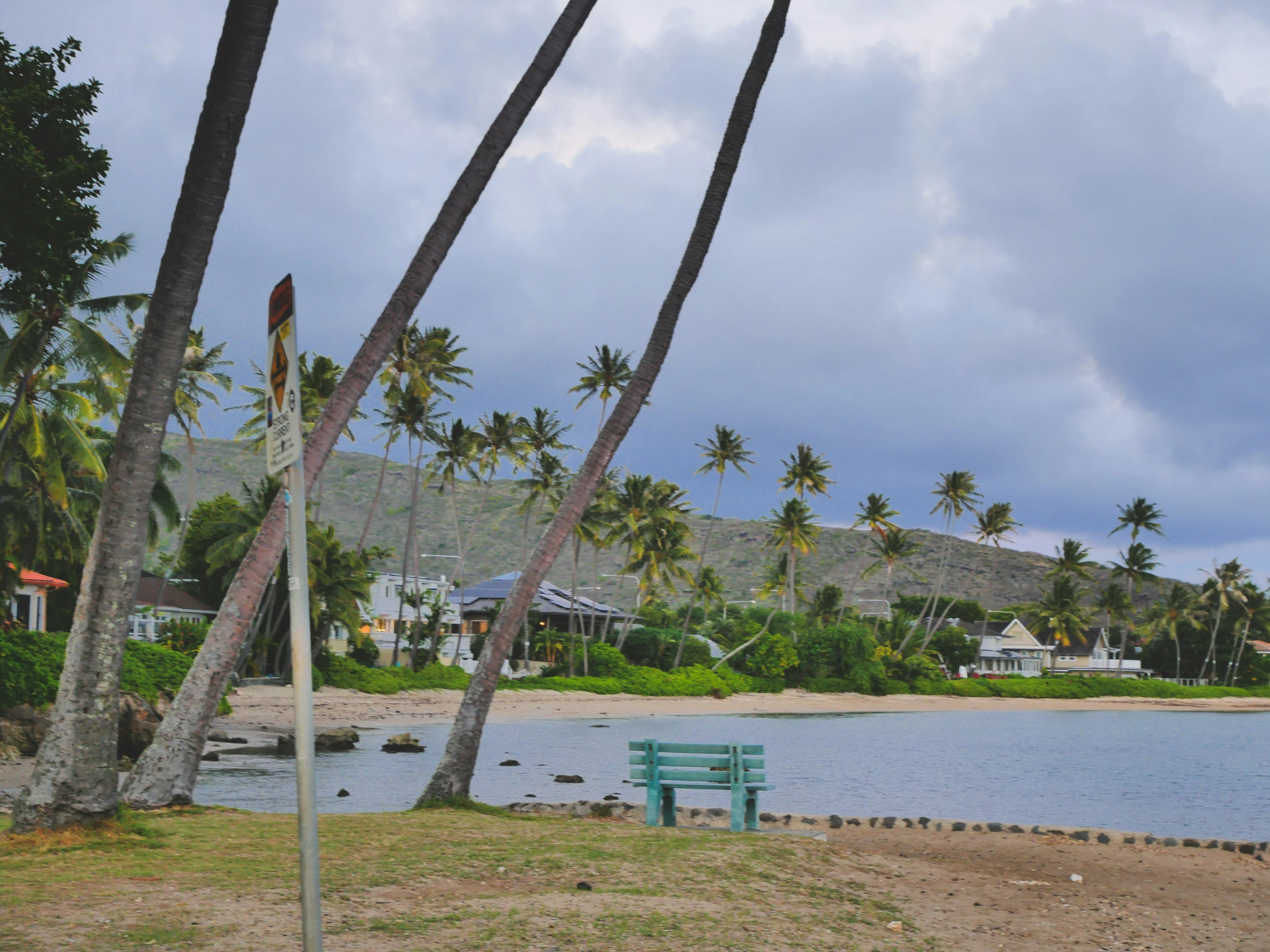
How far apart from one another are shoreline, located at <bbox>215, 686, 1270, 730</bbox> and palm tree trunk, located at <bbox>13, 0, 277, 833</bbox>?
26.4 meters

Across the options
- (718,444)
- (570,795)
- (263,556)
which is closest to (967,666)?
(718,444)

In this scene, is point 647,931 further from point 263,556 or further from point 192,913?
point 263,556

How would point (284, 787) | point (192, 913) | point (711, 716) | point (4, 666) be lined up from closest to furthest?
1. point (192, 913)
2. point (284, 787)
3. point (4, 666)
4. point (711, 716)

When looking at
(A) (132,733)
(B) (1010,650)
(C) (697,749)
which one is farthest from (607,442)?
(B) (1010,650)

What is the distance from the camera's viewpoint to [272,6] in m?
8.54

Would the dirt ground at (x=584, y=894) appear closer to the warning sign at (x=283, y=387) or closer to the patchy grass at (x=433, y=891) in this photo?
the patchy grass at (x=433, y=891)

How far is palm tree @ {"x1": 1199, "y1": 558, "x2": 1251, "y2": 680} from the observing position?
101 metres

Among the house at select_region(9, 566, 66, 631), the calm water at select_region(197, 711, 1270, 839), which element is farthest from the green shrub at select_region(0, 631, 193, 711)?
the house at select_region(9, 566, 66, 631)

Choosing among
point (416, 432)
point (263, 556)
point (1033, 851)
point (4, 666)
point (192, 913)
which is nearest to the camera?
point (192, 913)

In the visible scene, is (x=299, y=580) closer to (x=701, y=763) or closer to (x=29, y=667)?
(x=701, y=763)

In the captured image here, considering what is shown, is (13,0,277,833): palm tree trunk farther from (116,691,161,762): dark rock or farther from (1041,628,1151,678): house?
(1041,628,1151,678): house

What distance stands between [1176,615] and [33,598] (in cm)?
9730

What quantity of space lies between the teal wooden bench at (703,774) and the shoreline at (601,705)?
24486mm

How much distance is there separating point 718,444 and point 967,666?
3828cm
